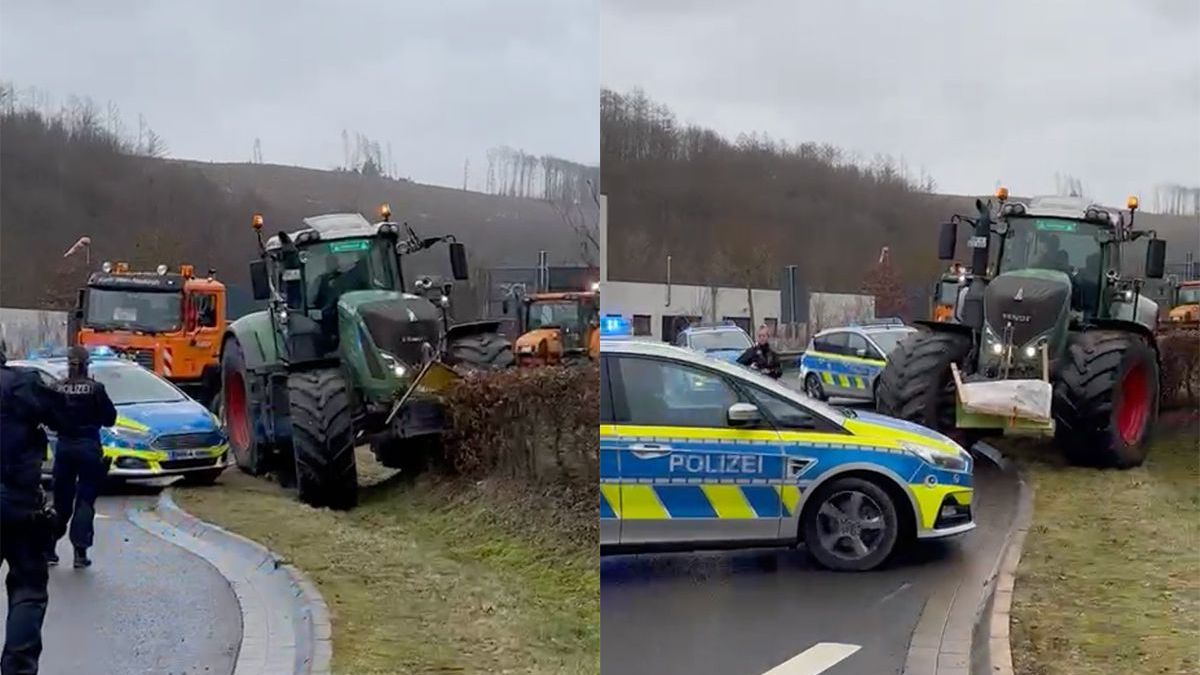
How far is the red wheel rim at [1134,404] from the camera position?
603 cm

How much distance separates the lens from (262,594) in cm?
415

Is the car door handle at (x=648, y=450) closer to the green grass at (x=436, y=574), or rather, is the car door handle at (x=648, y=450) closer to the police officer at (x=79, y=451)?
the green grass at (x=436, y=574)

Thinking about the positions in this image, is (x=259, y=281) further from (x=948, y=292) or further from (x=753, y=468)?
(x=948, y=292)

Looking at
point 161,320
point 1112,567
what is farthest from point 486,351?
point 1112,567

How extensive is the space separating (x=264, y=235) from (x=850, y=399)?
92.7 inches

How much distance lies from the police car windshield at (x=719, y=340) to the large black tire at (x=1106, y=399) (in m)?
Result: 2.15

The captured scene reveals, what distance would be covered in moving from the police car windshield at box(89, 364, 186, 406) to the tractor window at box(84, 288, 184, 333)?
0.44 ft

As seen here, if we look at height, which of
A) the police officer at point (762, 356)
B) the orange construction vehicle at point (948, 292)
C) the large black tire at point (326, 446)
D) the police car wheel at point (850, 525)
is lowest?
the police car wheel at point (850, 525)

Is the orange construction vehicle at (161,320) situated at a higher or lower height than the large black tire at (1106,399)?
higher

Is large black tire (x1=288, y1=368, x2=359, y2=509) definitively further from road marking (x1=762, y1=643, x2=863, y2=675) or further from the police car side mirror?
road marking (x1=762, y1=643, x2=863, y2=675)

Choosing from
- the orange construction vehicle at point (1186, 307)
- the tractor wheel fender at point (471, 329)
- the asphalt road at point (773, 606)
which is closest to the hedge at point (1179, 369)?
the orange construction vehicle at point (1186, 307)

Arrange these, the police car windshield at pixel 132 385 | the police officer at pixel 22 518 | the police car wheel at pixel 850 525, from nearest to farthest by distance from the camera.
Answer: the police officer at pixel 22 518 < the police car windshield at pixel 132 385 < the police car wheel at pixel 850 525

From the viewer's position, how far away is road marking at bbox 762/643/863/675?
442 centimetres

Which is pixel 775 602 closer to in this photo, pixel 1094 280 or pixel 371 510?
pixel 371 510
